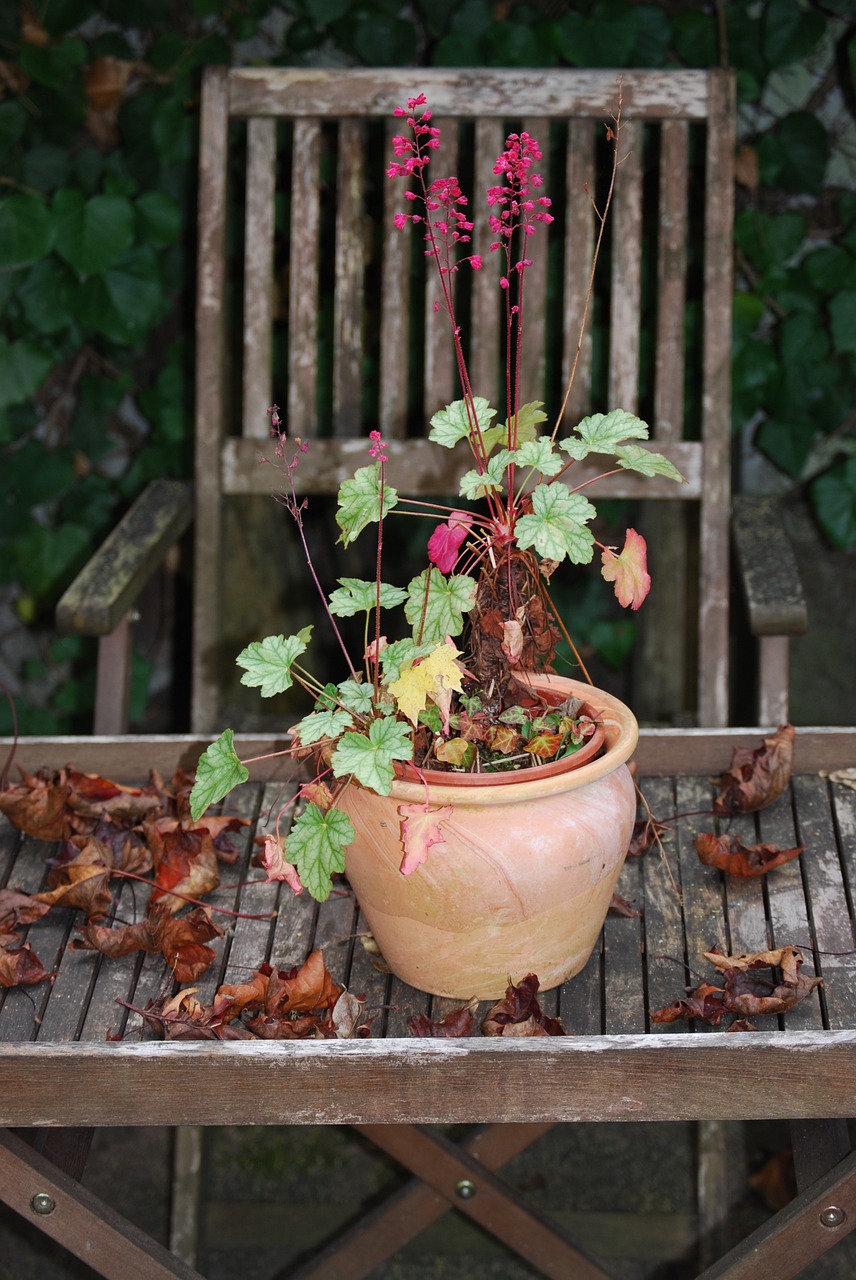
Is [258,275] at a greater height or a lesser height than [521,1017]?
→ greater

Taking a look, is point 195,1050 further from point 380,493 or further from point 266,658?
point 380,493

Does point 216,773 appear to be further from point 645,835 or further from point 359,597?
point 645,835

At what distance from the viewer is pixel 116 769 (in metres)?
1.56

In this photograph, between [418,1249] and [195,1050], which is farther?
[418,1249]

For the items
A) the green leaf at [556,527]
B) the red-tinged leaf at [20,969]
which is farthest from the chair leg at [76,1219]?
the green leaf at [556,527]

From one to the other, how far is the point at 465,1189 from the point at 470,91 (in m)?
1.52

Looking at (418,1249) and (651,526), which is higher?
(651,526)

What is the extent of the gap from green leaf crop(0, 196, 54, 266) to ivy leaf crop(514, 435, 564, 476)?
150 centimetres

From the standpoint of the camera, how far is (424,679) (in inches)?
43.8

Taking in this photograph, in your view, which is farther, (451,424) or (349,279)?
(349,279)

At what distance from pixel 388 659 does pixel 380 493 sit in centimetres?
13

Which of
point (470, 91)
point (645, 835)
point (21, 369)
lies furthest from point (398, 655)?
point (21, 369)

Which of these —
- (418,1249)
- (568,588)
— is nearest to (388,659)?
(418,1249)

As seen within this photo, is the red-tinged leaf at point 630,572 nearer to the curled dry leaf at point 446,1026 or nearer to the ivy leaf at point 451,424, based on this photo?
the ivy leaf at point 451,424
